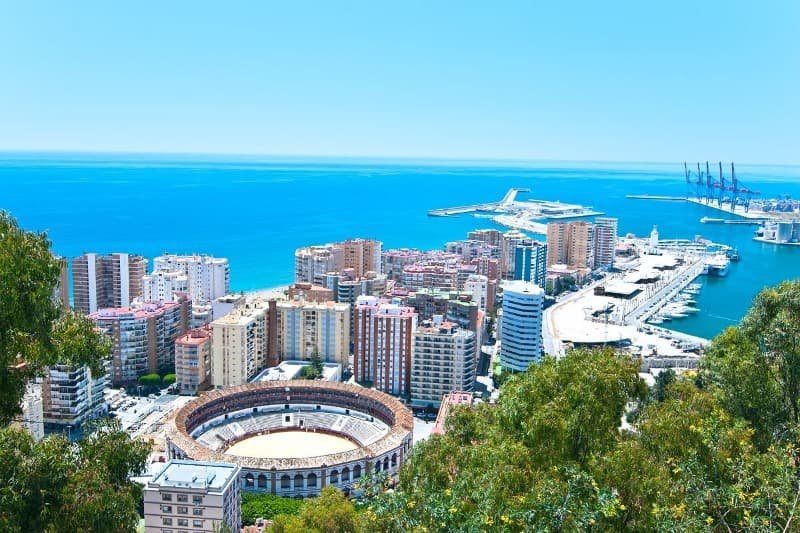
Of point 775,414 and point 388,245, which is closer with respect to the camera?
point 775,414

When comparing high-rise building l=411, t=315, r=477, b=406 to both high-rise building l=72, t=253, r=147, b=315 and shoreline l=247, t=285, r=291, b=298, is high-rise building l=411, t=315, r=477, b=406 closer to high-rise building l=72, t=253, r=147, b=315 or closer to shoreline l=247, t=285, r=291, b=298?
high-rise building l=72, t=253, r=147, b=315

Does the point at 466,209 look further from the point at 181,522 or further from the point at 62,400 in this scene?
the point at 181,522

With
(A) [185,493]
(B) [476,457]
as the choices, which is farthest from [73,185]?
(B) [476,457]

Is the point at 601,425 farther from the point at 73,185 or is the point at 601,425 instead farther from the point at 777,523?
the point at 73,185

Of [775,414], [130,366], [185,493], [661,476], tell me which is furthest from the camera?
[130,366]

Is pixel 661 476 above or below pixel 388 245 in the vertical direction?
above

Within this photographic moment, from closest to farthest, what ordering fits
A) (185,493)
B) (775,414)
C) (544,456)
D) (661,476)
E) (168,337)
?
(661,476), (544,456), (775,414), (185,493), (168,337)

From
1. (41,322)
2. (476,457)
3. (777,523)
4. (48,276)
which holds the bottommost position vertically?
(476,457)

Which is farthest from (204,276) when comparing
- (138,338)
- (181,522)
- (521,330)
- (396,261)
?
(181,522)

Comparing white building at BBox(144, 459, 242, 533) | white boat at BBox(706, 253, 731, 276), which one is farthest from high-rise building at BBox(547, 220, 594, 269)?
white building at BBox(144, 459, 242, 533)
